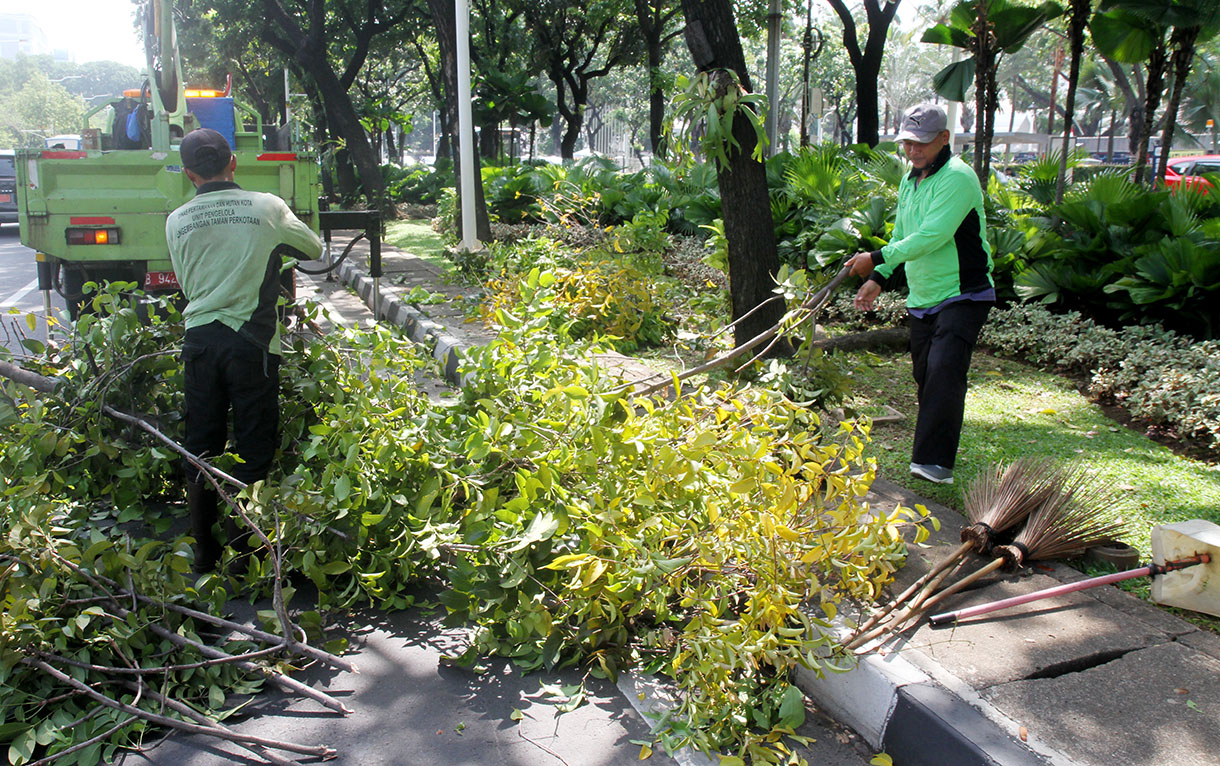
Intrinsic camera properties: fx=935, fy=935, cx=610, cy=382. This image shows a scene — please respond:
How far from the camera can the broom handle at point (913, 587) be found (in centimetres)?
333

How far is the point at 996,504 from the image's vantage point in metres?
3.86

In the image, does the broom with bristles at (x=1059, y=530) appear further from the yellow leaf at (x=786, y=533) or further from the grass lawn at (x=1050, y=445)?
the yellow leaf at (x=786, y=533)

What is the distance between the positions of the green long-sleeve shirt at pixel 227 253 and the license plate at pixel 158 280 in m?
4.07

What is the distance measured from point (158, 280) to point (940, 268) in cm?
644

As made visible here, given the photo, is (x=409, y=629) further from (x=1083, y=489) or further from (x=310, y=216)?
(x=310, y=216)

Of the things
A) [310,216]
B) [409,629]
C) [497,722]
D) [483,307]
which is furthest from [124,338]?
[483,307]

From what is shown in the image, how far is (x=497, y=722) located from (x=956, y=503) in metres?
2.52

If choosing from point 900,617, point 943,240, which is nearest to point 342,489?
point 900,617

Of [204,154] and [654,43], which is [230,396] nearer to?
Result: [204,154]

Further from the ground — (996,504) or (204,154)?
(204,154)

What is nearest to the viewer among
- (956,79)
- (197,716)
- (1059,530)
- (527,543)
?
(197,716)

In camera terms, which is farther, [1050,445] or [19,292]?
[19,292]

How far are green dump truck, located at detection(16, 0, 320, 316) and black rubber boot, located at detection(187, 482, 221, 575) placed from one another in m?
4.36

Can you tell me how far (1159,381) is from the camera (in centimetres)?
574
